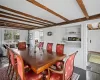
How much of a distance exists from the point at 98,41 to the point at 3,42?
7717 millimetres

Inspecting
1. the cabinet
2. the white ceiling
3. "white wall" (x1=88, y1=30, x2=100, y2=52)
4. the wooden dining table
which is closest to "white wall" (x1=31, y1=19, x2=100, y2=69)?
the cabinet

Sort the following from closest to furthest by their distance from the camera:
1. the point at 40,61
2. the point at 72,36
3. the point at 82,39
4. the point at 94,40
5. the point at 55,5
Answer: the point at 40,61 < the point at 55,5 < the point at 82,39 < the point at 72,36 < the point at 94,40

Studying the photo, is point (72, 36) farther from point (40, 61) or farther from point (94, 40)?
point (94, 40)

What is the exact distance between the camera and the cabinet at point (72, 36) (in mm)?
3951

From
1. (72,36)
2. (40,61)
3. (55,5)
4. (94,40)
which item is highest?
(55,5)

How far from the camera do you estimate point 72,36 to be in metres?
4.22

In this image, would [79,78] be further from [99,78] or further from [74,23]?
[74,23]

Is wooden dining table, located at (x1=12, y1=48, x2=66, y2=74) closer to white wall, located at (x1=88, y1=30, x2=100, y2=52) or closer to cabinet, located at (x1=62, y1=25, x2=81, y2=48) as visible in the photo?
cabinet, located at (x1=62, y1=25, x2=81, y2=48)

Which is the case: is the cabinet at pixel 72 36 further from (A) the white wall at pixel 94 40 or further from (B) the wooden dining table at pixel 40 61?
(A) the white wall at pixel 94 40

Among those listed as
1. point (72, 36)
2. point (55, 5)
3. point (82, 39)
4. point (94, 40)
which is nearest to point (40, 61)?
point (55, 5)

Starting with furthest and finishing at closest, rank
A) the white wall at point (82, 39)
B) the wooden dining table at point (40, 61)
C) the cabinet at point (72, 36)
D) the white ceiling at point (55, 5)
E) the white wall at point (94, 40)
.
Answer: the white wall at point (94, 40) < the cabinet at point (72, 36) < the white wall at point (82, 39) < the white ceiling at point (55, 5) < the wooden dining table at point (40, 61)

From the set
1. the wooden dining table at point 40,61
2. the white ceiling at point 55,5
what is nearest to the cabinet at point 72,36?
the white ceiling at point 55,5

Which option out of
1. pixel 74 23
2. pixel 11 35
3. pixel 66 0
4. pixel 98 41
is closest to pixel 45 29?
pixel 74 23

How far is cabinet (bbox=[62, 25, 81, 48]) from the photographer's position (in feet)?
13.0
